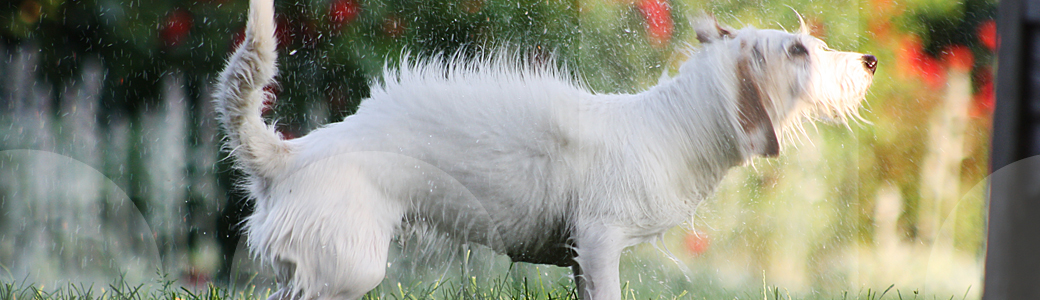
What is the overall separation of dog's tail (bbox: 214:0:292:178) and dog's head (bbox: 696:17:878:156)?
110 cm

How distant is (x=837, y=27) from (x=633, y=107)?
726mm

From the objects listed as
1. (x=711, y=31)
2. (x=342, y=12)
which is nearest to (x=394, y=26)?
(x=342, y=12)

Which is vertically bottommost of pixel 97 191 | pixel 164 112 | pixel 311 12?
pixel 97 191

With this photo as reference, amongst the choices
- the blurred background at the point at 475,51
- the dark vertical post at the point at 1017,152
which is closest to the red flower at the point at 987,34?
the blurred background at the point at 475,51

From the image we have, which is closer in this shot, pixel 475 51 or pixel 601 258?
pixel 601 258

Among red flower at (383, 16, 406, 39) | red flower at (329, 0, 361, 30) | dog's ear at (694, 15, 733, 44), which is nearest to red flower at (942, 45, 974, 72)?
dog's ear at (694, 15, 733, 44)

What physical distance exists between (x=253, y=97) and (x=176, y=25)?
0.70m

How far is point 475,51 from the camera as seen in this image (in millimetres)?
2055

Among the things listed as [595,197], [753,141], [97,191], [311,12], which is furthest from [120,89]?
[753,141]

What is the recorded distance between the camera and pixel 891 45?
85.0 inches

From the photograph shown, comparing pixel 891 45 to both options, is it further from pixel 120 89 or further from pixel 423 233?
pixel 120 89

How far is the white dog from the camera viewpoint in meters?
1.72

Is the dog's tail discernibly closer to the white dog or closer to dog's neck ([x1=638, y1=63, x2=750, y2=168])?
the white dog

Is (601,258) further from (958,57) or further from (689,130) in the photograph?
(958,57)
